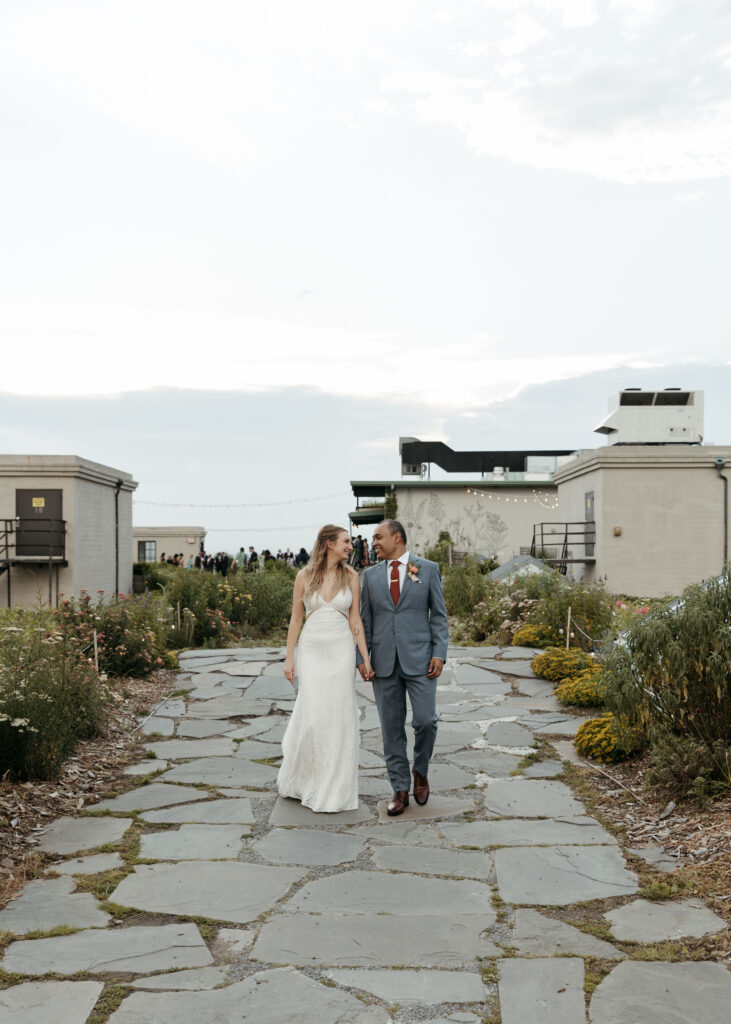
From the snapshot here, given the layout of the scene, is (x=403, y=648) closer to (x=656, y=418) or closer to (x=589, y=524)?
(x=589, y=524)

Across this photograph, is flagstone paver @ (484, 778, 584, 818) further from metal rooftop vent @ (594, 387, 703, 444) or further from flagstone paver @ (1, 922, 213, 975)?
metal rooftop vent @ (594, 387, 703, 444)

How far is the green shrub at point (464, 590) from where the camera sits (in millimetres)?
18766

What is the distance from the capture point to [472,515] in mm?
37875

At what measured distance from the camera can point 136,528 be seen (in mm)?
47719

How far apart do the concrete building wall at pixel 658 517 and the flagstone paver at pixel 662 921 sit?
57.2ft

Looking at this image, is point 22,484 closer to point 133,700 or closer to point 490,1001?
point 133,700

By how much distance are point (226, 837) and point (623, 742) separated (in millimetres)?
3297

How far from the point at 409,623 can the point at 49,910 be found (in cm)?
275

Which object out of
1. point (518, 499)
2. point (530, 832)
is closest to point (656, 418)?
point (518, 499)

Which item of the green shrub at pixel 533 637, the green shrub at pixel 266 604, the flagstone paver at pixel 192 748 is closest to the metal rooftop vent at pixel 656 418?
the green shrub at pixel 266 604

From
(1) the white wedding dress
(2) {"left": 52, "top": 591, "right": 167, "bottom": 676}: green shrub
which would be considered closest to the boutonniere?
(1) the white wedding dress

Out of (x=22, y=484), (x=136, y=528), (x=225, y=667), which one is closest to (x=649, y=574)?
(x=225, y=667)

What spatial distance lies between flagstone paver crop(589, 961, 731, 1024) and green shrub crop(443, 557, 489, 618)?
573 inches

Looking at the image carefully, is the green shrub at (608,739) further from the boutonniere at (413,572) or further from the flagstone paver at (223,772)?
the flagstone paver at (223,772)
